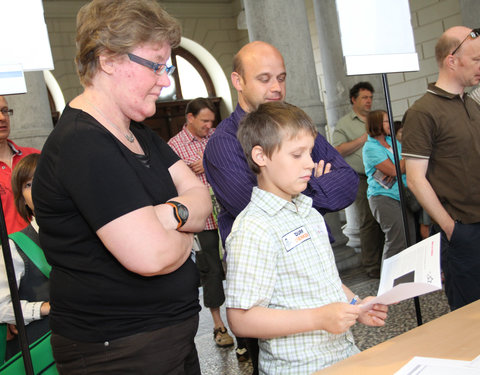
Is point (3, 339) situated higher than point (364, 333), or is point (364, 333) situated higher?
point (3, 339)

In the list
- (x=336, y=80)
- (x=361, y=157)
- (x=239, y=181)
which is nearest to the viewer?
(x=239, y=181)

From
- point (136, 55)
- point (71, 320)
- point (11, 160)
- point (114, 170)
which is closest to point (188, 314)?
point (71, 320)

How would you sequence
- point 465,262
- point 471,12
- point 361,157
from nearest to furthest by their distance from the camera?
1. point 465,262
2. point 361,157
3. point 471,12

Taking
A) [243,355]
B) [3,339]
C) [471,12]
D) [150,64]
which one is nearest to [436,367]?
[150,64]

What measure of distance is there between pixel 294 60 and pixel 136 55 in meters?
3.14

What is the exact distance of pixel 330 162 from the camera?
2082 millimetres

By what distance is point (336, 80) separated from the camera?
17.5ft

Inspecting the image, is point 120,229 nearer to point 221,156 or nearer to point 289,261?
point 289,261

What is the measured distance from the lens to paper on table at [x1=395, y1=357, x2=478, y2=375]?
98cm

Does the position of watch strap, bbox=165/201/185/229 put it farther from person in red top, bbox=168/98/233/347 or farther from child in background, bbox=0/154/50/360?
person in red top, bbox=168/98/233/347

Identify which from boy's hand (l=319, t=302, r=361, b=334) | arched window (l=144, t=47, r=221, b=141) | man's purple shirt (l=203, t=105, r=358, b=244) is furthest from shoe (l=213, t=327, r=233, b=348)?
arched window (l=144, t=47, r=221, b=141)

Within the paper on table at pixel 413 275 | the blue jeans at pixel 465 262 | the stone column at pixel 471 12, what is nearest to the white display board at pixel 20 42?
the paper on table at pixel 413 275

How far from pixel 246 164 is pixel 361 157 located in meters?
2.85

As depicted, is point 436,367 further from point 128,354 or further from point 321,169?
point 321,169
